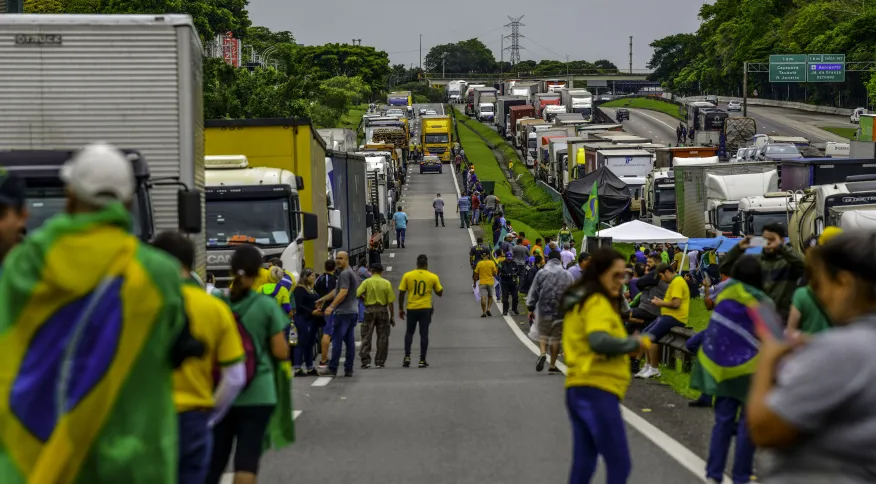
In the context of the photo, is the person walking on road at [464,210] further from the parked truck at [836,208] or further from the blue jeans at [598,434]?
the blue jeans at [598,434]

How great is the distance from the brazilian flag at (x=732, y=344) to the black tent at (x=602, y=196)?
37.4m

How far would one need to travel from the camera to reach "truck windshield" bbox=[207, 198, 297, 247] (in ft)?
78.1

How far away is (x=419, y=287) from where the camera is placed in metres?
22.2

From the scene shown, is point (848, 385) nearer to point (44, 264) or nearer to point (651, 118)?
point (44, 264)

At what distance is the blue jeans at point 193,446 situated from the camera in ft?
22.9

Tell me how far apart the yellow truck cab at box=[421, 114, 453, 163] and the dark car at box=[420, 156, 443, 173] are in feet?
25.8

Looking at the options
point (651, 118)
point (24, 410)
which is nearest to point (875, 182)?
point (24, 410)

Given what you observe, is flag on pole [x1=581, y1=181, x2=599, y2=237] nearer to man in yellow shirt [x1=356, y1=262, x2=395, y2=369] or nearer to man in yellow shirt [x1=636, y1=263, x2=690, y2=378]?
man in yellow shirt [x1=356, y1=262, x2=395, y2=369]

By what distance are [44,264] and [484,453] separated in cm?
762

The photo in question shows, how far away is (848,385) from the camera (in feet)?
13.7

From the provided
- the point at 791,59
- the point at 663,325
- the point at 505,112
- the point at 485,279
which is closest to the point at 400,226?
the point at 485,279

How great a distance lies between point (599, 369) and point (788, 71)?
9050 cm

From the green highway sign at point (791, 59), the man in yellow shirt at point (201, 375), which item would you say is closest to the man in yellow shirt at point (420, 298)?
the man in yellow shirt at point (201, 375)

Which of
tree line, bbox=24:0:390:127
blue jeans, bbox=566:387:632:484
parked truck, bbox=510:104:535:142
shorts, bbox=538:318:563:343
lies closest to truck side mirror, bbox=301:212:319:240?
shorts, bbox=538:318:563:343
